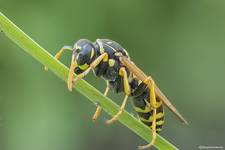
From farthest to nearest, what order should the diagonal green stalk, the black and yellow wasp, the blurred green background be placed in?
the blurred green background < the black and yellow wasp < the diagonal green stalk

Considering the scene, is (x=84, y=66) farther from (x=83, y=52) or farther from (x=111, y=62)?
(x=111, y=62)

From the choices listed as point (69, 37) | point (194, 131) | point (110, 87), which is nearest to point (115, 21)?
point (69, 37)

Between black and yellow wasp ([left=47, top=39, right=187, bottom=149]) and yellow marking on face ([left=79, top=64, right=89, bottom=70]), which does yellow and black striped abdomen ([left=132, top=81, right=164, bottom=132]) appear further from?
yellow marking on face ([left=79, top=64, right=89, bottom=70])

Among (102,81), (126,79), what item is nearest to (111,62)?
(126,79)

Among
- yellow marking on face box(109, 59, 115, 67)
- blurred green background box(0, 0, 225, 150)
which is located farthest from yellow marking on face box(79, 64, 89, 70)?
blurred green background box(0, 0, 225, 150)

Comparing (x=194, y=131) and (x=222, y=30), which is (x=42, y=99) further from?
(x=222, y=30)

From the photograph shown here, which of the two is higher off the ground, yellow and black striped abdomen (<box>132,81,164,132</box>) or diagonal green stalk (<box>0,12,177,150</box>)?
yellow and black striped abdomen (<box>132,81,164,132</box>)
